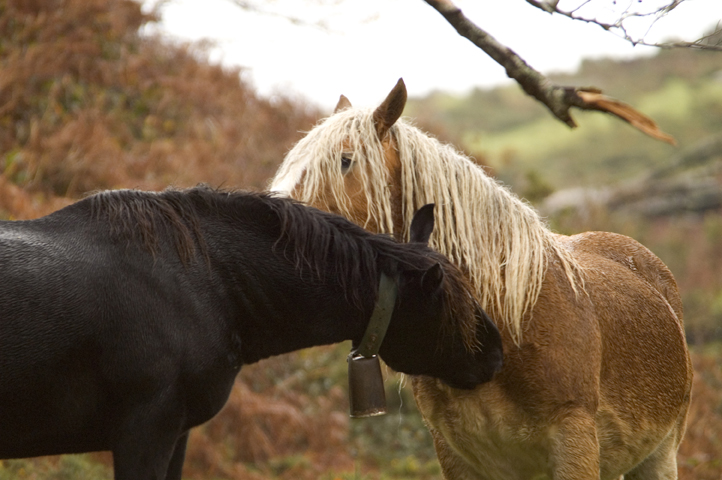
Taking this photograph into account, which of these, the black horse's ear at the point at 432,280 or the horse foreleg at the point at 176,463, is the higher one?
the black horse's ear at the point at 432,280

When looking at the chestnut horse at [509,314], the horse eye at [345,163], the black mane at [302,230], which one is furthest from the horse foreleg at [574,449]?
the horse eye at [345,163]

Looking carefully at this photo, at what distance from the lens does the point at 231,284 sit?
236cm

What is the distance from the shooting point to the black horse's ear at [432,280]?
7.82 feet

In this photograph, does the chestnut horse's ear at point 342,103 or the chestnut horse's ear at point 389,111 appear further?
the chestnut horse's ear at point 342,103

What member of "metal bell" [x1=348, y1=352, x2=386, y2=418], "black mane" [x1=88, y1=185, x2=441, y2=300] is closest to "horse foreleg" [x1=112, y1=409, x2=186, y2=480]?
"black mane" [x1=88, y1=185, x2=441, y2=300]

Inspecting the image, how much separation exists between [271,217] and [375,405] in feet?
2.73

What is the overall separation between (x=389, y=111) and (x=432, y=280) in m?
0.90

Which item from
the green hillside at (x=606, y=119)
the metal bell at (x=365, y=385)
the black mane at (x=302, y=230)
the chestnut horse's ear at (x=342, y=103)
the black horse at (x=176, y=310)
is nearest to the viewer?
the black horse at (x=176, y=310)

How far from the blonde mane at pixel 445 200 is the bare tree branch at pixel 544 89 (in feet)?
1.51

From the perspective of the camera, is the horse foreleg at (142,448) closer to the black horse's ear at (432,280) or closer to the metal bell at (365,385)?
the metal bell at (365,385)

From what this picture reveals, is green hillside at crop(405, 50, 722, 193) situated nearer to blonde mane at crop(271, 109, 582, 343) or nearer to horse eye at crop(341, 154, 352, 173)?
blonde mane at crop(271, 109, 582, 343)

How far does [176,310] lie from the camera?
2.17 meters

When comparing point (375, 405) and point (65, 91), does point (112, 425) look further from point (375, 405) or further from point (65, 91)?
point (65, 91)

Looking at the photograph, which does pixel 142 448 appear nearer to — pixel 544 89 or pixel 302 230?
pixel 302 230
